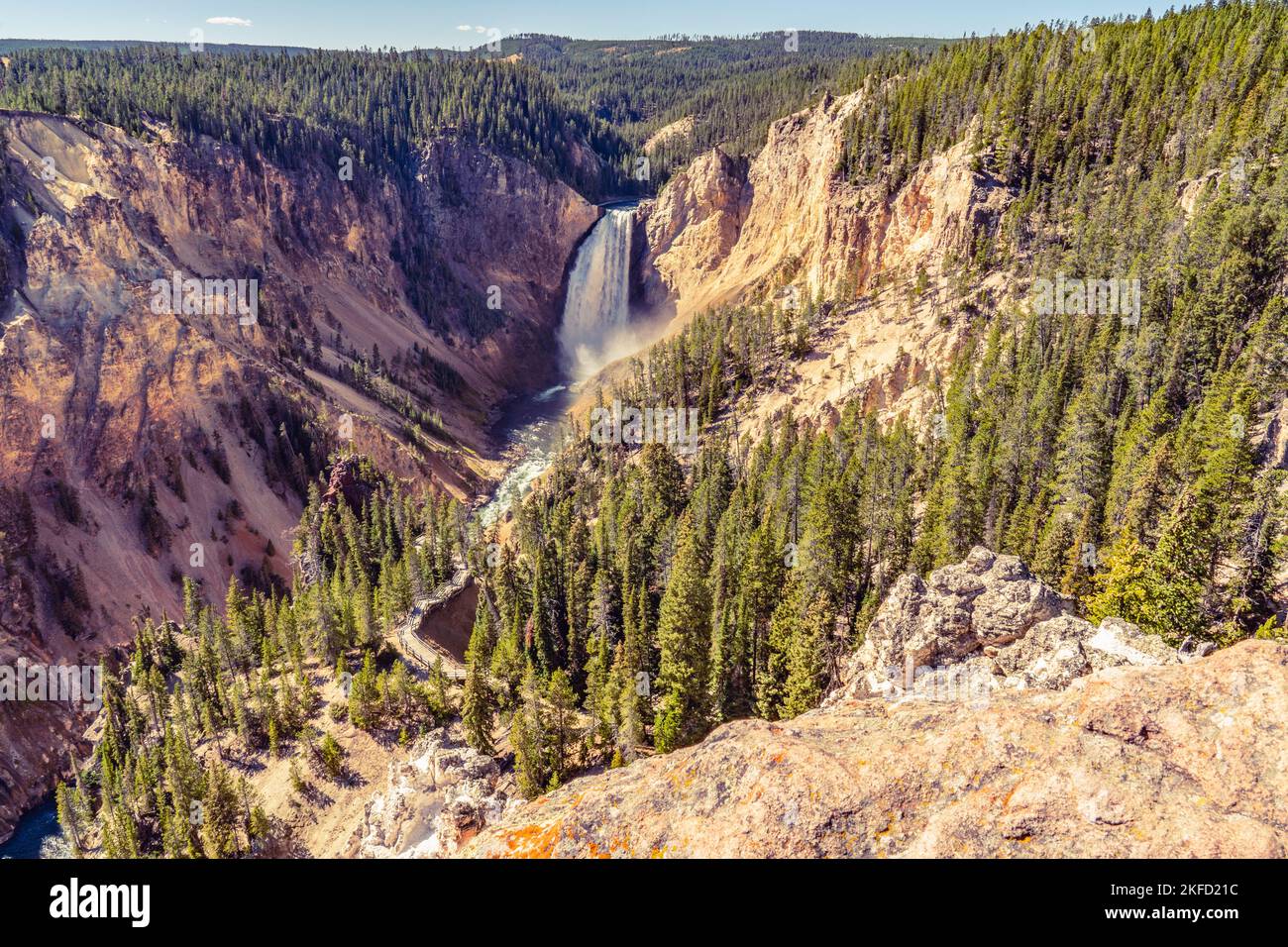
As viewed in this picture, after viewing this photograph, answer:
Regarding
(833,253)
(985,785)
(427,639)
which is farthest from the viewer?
(833,253)

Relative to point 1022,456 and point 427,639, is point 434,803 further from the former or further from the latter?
point 1022,456

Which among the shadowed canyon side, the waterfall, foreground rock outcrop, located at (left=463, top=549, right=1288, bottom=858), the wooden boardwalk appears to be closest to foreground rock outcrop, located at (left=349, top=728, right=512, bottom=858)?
the wooden boardwalk

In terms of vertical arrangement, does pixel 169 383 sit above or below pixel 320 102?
below

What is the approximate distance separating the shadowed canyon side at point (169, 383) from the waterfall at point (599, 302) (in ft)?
74.0

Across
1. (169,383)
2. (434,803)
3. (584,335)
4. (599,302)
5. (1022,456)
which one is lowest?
(434,803)

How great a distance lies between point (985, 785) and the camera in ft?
28.2

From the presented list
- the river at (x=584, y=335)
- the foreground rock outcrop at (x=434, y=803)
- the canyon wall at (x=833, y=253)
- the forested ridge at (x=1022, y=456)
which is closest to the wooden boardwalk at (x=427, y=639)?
the forested ridge at (x=1022, y=456)

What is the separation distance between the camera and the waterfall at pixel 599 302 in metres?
152

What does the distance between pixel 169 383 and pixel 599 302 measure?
89.4 m

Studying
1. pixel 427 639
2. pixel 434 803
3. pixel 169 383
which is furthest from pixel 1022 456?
pixel 169 383

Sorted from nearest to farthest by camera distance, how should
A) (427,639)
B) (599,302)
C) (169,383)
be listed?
1. (427,639)
2. (169,383)
3. (599,302)

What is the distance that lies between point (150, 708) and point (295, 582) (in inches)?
742
